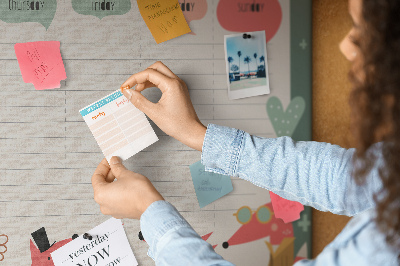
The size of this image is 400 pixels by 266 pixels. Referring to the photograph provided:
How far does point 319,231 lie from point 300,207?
9cm

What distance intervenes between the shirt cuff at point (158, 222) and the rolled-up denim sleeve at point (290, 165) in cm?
16

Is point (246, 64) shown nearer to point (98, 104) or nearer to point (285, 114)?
point (285, 114)

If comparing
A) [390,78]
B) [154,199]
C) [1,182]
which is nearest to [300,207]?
[154,199]

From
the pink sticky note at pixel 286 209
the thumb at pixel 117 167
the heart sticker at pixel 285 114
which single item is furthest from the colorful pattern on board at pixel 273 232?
the thumb at pixel 117 167

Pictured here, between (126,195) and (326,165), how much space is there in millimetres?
361

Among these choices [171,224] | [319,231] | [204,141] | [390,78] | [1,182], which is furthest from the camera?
[319,231]

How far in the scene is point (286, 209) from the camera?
90cm

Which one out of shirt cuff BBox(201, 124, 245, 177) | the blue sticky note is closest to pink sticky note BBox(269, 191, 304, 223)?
the blue sticky note

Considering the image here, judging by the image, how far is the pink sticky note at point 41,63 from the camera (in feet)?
2.59

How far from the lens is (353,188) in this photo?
0.63 meters

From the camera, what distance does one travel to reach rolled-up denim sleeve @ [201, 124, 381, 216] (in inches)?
25.8

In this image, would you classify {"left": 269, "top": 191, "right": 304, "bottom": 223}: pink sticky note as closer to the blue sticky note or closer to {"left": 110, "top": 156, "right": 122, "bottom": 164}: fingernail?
the blue sticky note

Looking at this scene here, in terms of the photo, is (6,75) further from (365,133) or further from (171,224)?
(365,133)

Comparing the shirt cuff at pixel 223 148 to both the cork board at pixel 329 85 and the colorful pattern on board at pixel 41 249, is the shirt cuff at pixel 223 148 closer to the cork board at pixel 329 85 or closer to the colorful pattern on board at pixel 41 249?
the cork board at pixel 329 85
